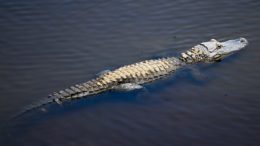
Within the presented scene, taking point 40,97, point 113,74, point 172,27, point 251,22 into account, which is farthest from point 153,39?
point 40,97

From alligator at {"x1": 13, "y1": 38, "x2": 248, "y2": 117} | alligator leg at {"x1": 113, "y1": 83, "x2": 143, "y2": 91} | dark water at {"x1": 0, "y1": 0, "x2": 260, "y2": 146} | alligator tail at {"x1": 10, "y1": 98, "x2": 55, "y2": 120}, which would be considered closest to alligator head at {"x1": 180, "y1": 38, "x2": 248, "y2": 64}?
alligator at {"x1": 13, "y1": 38, "x2": 248, "y2": 117}

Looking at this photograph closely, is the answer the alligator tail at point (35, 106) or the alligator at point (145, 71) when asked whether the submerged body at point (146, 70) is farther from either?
the alligator tail at point (35, 106)

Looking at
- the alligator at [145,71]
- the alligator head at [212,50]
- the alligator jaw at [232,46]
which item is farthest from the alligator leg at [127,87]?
the alligator jaw at [232,46]

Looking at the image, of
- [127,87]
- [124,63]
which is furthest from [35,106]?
[124,63]

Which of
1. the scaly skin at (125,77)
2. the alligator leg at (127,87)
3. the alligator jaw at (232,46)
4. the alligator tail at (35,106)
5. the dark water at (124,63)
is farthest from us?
Answer: the alligator jaw at (232,46)

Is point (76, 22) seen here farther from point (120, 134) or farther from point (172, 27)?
point (120, 134)

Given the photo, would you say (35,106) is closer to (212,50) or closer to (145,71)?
(145,71)

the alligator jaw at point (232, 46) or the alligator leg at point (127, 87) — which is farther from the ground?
the alligator jaw at point (232, 46)
